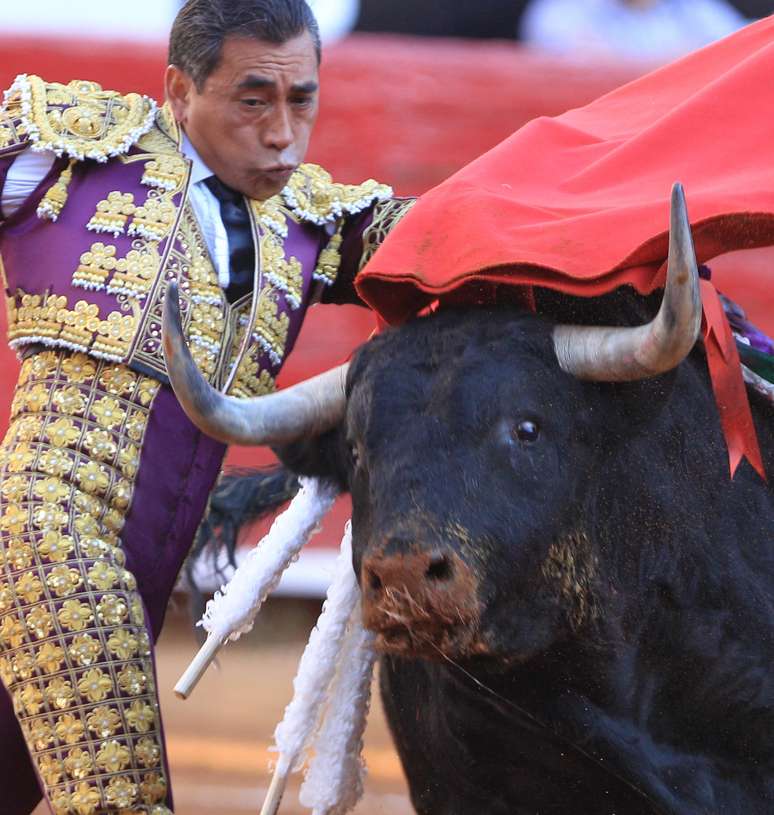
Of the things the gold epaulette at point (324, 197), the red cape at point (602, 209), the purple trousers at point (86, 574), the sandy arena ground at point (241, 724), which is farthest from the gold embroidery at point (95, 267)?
the sandy arena ground at point (241, 724)

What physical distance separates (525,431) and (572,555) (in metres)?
0.20

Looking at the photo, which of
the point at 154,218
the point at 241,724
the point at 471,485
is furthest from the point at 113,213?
the point at 241,724

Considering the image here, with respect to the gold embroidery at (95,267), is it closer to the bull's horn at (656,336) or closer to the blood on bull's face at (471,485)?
the blood on bull's face at (471,485)

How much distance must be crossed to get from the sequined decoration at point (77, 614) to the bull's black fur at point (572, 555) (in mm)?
345

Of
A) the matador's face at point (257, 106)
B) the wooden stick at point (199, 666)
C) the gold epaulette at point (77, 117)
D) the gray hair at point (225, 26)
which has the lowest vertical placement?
the wooden stick at point (199, 666)

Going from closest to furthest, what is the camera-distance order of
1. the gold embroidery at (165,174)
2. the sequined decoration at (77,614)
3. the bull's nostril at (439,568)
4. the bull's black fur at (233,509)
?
the bull's nostril at (439,568), the sequined decoration at (77,614), the gold embroidery at (165,174), the bull's black fur at (233,509)

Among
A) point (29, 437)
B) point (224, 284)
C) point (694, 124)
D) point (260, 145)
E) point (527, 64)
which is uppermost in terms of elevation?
point (694, 124)

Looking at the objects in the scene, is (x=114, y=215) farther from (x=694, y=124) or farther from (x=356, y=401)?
(x=694, y=124)

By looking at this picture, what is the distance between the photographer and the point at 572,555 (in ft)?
7.75

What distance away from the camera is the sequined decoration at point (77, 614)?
2.65 meters

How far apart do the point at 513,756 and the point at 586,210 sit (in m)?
0.86

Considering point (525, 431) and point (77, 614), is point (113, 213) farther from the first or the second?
point (525, 431)

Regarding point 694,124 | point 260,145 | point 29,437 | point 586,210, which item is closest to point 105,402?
point 29,437

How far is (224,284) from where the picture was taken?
2.97m
